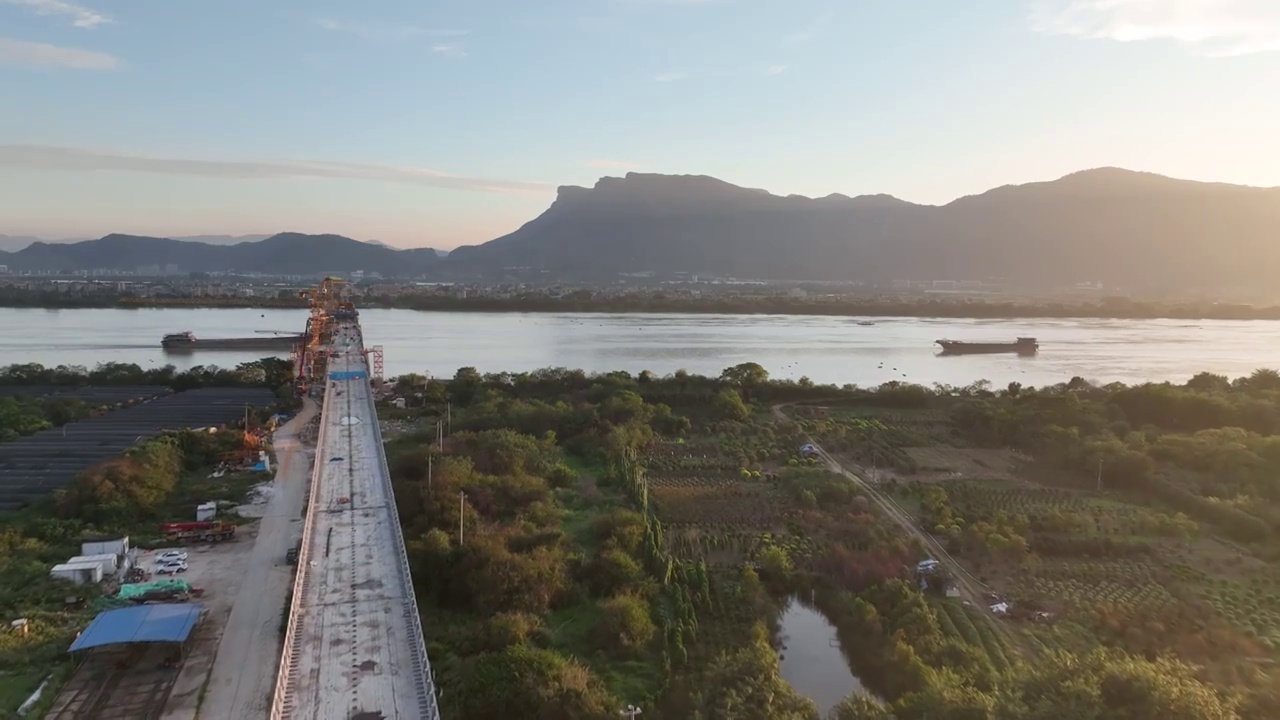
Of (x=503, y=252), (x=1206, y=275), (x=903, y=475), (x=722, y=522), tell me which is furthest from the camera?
(x=503, y=252)

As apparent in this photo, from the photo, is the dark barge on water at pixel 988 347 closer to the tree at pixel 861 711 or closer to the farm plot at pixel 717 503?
the farm plot at pixel 717 503

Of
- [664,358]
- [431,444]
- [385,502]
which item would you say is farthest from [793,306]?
[385,502]

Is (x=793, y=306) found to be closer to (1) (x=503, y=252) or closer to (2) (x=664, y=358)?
(2) (x=664, y=358)

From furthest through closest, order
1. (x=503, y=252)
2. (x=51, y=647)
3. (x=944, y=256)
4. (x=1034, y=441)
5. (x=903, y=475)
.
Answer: (x=503, y=252) → (x=944, y=256) → (x=1034, y=441) → (x=903, y=475) → (x=51, y=647)

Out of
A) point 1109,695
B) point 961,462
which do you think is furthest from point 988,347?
point 1109,695

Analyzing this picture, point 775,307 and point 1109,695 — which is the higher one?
point 775,307

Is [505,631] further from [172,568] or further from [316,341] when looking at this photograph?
[316,341]
